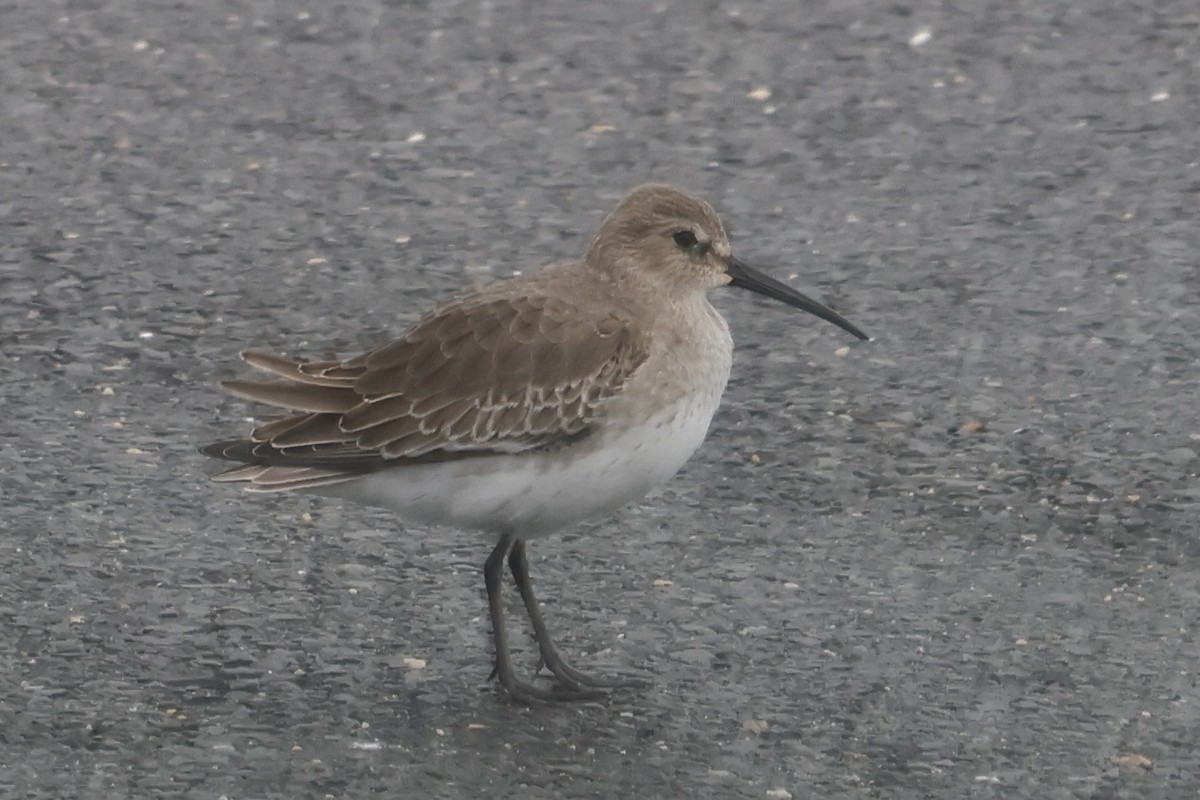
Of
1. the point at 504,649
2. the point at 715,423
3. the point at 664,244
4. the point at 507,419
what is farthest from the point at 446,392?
the point at 715,423

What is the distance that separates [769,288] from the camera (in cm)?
678

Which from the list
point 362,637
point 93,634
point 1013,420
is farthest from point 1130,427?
point 93,634

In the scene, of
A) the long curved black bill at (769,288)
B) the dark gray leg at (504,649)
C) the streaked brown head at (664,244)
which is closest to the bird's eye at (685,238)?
the streaked brown head at (664,244)

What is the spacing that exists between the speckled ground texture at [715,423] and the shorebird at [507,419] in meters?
0.43

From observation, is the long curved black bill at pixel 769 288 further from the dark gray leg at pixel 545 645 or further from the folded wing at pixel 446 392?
the dark gray leg at pixel 545 645

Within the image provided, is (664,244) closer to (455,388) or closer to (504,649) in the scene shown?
(455,388)

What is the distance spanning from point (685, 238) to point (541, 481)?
37.8 inches

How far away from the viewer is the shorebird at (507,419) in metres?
6.00

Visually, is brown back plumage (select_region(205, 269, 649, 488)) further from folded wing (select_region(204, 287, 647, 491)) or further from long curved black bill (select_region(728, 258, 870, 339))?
long curved black bill (select_region(728, 258, 870, 339))

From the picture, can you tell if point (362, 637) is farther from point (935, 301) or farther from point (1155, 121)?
point (1155, 121)

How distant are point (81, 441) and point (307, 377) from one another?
1.41 meters

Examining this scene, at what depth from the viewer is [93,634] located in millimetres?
6164

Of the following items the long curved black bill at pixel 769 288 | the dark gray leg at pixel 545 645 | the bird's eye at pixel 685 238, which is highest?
the bird's eye at pixel 685 238

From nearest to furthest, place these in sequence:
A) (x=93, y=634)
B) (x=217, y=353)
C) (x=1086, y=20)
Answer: (x=93, y=634), (x=217, y=353), (x=1086, y=20)
